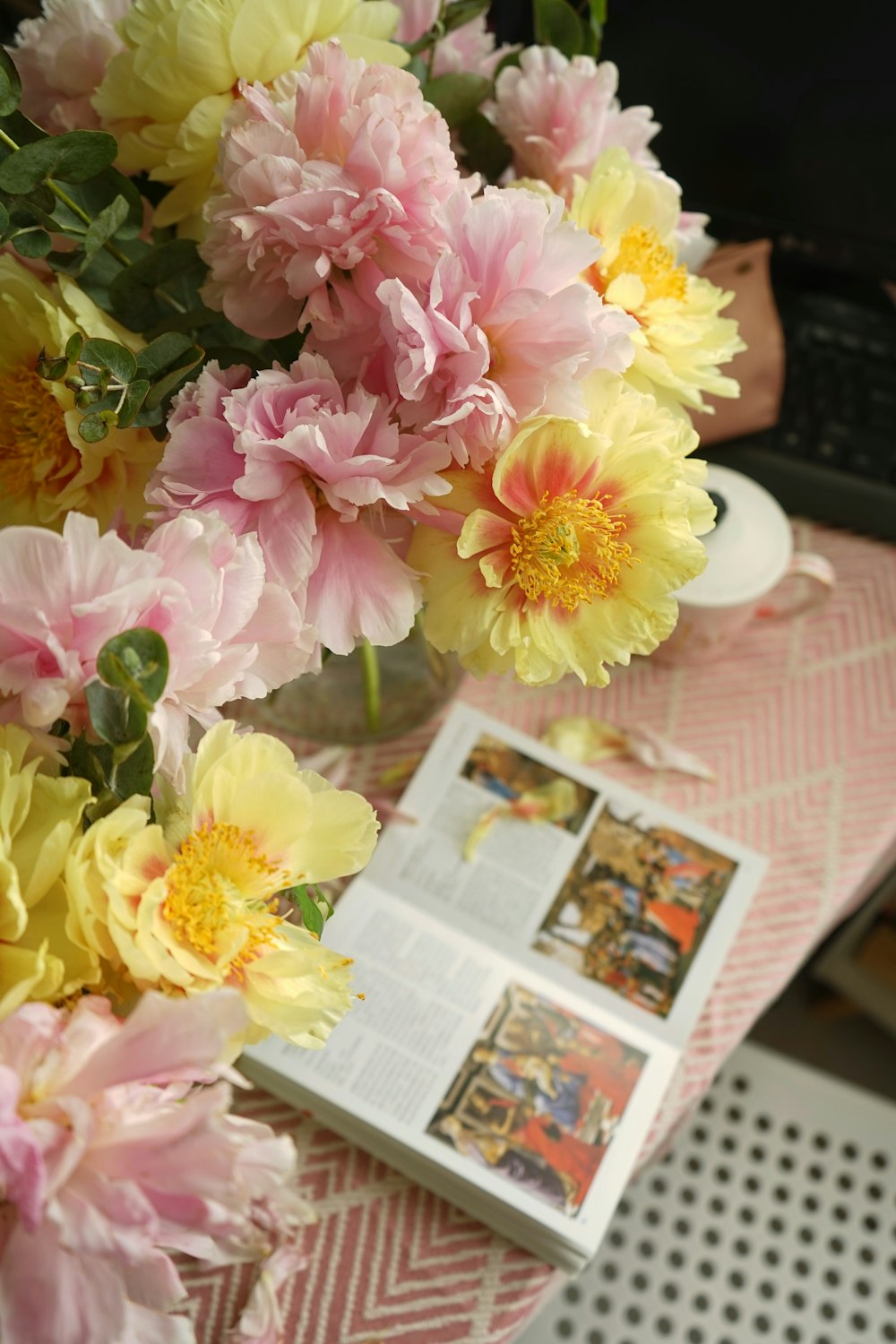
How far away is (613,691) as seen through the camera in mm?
833

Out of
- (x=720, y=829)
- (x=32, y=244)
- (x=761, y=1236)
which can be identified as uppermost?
(x=32, y=244)

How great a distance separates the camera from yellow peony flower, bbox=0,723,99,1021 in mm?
326

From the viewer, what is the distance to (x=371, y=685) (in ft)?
2.35

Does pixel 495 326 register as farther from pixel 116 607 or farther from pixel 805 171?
pixel 805 171

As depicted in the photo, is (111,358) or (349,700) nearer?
(111,358)

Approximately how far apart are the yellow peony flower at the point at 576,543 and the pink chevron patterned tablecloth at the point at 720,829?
367 mm

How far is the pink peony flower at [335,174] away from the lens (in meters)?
0.38

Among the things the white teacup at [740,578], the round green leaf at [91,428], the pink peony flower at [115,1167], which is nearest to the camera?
the pink peony flower at [115,1167]

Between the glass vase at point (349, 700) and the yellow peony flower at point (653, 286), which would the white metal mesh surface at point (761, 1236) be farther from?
the yellow peony flower at point (653, 286)

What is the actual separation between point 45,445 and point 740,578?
50 cm

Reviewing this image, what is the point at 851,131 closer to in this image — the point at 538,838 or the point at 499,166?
the point at 499,166

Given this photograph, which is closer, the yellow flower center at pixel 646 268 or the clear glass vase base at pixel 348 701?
the yellow flower center at pixel 646 268

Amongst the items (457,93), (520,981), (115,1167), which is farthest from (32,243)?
(520,981)

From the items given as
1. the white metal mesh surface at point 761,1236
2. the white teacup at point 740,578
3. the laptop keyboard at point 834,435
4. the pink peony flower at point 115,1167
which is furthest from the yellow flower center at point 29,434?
the white metal mesh surface at point 761,1236
